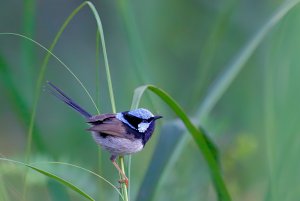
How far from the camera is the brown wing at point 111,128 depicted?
3.08 metres

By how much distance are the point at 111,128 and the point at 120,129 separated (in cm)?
7

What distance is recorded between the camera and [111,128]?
3.14 metres

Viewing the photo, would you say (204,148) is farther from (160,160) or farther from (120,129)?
(120,129)

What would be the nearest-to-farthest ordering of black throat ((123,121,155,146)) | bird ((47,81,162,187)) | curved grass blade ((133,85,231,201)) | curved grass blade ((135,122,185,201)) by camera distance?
curved grass blade ((133,85,231,201)) → curved grass blade ((135,122,185,201)) → bird ((47,81,162,187)) → black throat ((123,121,155,146))

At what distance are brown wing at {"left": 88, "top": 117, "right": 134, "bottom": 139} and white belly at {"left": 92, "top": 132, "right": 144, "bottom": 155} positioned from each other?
0.11ft

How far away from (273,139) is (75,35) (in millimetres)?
3489

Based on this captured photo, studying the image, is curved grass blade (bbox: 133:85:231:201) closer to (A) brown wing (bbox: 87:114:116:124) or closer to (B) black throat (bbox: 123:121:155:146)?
(A) brown wing (bbox: 87:114:116:124)

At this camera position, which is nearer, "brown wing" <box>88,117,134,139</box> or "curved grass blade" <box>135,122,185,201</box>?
"curved grass blade" <box>135,122,185,201</box>

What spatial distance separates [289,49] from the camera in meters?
3.97

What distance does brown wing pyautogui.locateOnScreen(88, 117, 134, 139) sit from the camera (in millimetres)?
3076

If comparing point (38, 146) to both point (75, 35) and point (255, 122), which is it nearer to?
point (255, 122)

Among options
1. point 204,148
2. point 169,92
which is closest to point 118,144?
point 204,148

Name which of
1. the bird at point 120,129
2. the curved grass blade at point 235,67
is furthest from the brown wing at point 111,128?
the curved grass blade at point 235,67

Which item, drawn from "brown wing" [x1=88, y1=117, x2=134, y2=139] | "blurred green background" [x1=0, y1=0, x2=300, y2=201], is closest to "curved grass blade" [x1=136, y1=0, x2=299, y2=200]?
"blurred green background" [x1=0, y1=0, x2=300, y2=201]
